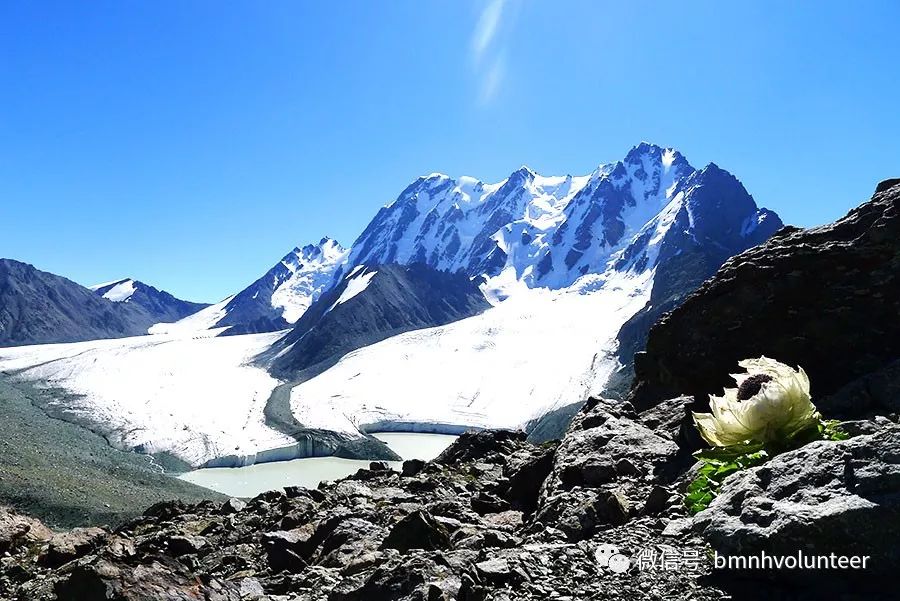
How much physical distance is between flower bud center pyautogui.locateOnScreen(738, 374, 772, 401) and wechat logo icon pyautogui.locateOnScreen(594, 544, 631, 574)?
164 cm

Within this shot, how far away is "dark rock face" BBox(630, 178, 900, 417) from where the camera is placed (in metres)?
8.26

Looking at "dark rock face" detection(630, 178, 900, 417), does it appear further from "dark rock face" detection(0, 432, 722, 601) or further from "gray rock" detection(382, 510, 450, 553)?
"gray rock" detection(382, 510, 450, 553)

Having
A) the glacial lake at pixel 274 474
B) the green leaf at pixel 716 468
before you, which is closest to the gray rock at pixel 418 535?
the green leaf at pixel 716 468

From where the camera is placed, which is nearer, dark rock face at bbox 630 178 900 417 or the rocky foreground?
the rocky foreground

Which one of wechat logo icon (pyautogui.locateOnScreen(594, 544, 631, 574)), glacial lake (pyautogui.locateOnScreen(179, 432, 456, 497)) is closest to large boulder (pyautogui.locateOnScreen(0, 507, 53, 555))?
wechat logo icon (pyautogui.locateOnScreen(594, 544, 631, 574))

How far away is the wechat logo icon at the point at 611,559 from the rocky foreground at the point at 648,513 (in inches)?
0.9

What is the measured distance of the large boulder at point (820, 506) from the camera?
3578 millimetres

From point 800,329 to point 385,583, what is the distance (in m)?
7.46

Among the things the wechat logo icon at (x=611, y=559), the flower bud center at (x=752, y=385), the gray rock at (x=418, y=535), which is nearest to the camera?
the flower bud center at (x=752, y=385)

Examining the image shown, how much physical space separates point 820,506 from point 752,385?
1.00 meters

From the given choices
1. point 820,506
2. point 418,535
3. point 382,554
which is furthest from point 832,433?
point 382,554

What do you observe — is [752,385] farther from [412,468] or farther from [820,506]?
[412,468]

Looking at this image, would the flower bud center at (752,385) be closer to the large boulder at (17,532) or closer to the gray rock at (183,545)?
the gray rock at (183,545)

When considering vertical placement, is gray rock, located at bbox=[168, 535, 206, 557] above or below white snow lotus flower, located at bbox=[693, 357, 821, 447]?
below
